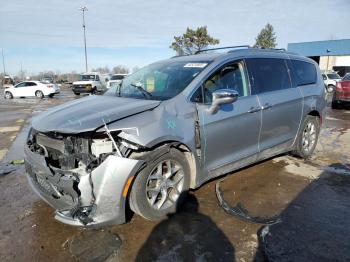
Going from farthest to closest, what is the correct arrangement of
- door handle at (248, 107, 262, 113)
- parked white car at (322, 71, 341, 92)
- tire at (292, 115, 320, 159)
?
parked white car at (322, 71, 341, 92), tire at (292, 115, 320, 159), door handle at (248, 107, 262, 113)

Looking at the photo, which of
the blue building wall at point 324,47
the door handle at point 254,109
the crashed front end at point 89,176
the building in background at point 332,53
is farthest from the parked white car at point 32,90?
the building in background at point 332,53

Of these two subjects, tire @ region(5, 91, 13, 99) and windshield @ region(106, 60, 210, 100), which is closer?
windshield @ region(106, 60, 210, 100)

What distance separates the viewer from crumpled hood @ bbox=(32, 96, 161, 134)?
3.34 metres

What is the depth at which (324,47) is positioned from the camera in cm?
5016

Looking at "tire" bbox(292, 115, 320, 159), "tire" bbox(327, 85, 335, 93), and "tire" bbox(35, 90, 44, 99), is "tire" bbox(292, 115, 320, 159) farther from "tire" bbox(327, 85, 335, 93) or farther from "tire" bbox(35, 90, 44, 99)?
"tire" bbox(35, 90, 44, 99)

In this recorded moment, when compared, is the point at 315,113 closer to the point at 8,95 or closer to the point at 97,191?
the point at 97,191

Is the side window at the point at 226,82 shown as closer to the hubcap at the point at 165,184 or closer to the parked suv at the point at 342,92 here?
the hubcap at the point at 165,184

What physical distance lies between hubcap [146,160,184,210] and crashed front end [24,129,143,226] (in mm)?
368

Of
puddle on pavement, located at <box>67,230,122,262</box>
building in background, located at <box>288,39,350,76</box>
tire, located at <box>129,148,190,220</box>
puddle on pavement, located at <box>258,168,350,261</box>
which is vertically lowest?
puddle on pavement, located at <box>67,230,122,262</box>

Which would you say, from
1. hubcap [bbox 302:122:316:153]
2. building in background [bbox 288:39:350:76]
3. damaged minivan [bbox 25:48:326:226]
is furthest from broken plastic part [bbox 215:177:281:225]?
Answer: building in background [bbox 288:39:350:76]

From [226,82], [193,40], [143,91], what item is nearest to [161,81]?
[143,91]

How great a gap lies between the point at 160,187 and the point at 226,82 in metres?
1.65

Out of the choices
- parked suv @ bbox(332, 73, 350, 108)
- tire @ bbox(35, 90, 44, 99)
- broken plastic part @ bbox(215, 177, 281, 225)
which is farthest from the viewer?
tire @ bbox(35, 90, 44, 99)

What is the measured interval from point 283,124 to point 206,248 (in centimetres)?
270
